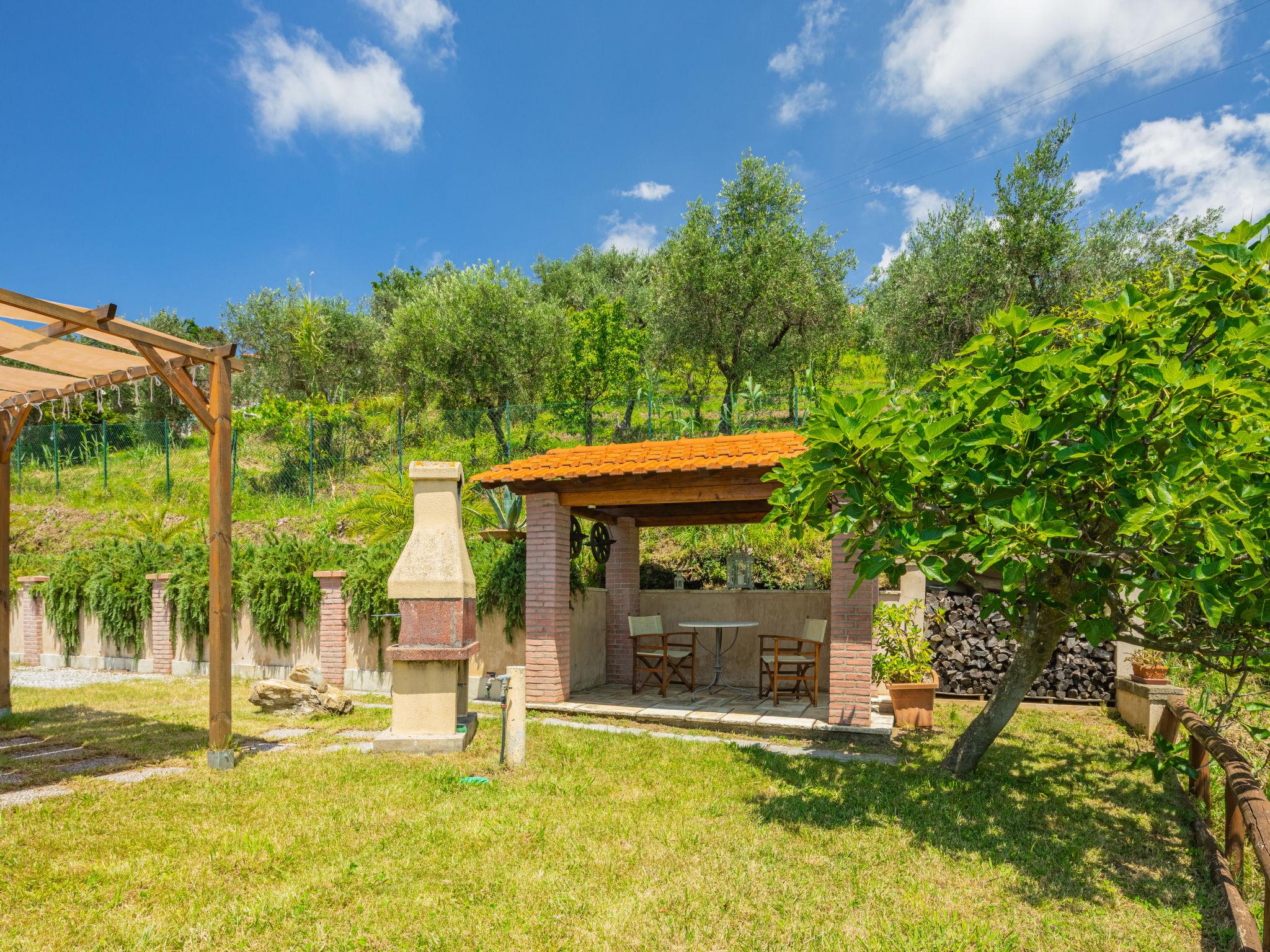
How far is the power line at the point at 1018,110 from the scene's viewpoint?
17.1 metres

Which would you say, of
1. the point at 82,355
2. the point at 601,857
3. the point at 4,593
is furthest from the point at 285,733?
the point at 601,857

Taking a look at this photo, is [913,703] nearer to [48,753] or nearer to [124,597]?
[48,753]

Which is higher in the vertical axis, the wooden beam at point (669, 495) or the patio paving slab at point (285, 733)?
the wooden beam at point (669, 495)

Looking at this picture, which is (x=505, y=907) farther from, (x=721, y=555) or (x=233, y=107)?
(x=233, y=107)

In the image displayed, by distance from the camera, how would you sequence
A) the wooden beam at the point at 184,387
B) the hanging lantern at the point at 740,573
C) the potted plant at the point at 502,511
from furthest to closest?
the potted plant at the point at 502,511 < the hanging lantern at the point at 740,573 < the wooden beam at the point at 184,387

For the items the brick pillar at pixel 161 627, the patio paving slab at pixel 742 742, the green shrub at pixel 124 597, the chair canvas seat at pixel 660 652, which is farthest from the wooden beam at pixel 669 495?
the green shrub at pixel 124 597

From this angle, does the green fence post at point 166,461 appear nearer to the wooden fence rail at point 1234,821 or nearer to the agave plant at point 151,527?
the agave plant at point 151,527

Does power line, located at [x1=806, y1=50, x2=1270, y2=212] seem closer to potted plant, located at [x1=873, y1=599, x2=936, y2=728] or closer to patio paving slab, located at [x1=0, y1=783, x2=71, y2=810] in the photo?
potted plant, located at [x1=873, y1=599, x2=936, y2=728]

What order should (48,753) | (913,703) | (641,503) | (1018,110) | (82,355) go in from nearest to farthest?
(48,753) < (82,355) < (913,703) < (641,503) < (1018,110)

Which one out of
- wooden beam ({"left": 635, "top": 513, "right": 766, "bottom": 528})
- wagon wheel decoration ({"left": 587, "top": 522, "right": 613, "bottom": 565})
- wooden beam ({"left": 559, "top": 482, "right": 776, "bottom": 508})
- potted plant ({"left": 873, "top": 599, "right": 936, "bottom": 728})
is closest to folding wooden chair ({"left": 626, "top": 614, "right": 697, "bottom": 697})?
wagon wheel decoration ({"left": 587, "top": 522, "right": 613, "bottom": 565})

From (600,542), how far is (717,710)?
3.07 m

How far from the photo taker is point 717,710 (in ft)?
27.7

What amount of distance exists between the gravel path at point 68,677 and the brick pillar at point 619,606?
265 inches

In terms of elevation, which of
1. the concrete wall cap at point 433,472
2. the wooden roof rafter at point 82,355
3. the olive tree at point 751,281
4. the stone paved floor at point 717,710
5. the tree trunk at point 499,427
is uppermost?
the olive tree at point 751,281
